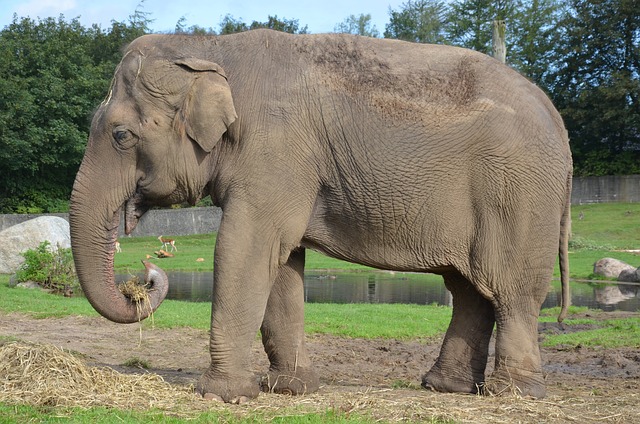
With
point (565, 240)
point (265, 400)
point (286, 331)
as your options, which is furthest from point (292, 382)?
point (565, 240)

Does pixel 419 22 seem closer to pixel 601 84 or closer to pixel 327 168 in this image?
pixel 601 84

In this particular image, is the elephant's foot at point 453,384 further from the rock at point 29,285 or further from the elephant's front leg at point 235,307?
the rock at point 29,285

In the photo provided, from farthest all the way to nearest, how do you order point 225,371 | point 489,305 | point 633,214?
point 633,214, point 489,305, point 225,371

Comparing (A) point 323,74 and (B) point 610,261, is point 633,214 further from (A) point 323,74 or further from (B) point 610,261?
(A) point 323,74

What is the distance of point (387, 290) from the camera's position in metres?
21.9

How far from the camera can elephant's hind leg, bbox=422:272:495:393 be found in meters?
8.01

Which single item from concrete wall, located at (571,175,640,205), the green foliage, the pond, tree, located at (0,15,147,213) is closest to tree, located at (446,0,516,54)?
concrete wall, located at (571,175,640,205)

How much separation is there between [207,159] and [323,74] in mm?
1184

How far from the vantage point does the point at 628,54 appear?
192 ft

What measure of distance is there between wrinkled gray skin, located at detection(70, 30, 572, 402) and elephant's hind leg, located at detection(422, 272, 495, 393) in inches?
17.5

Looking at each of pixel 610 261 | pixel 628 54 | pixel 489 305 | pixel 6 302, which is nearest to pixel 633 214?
pixel 628 54

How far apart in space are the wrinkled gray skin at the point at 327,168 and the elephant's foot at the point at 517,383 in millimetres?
13

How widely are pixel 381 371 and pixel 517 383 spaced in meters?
2.46

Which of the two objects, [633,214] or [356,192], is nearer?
[356,192]
